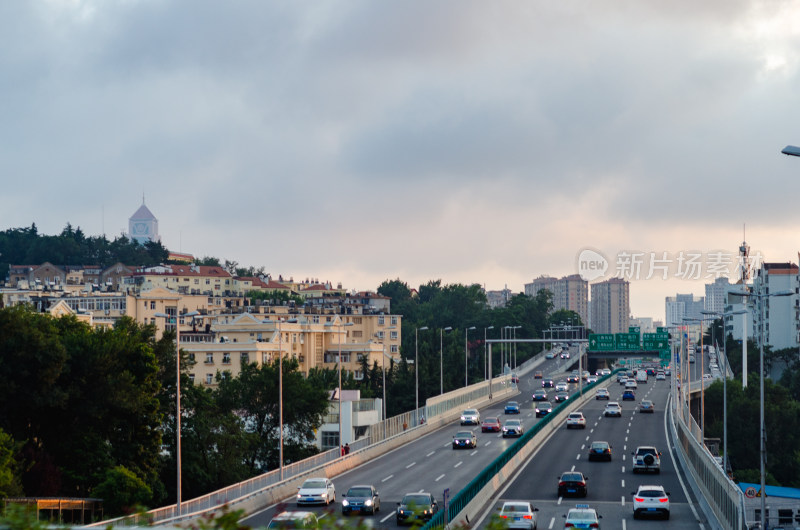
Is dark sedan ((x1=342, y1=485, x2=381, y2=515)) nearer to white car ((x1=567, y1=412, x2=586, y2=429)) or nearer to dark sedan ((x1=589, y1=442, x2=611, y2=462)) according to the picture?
dark sedan ((x1=589, y1=442, x2=611, y2=462))

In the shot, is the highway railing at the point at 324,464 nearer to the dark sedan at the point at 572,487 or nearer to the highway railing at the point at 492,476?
the highway railing at the point at 492,476

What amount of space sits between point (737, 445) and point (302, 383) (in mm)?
50607

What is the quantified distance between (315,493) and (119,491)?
343 inches

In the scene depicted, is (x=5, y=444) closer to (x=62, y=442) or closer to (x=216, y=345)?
(x=62, y=442)

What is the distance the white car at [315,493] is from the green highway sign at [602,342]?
61792 millimetres

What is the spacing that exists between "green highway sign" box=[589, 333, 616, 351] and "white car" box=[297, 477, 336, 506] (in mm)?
61792

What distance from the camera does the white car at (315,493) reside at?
144 ft

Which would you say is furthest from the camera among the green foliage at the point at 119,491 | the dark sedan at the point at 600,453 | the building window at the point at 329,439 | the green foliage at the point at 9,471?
the building window at the point at 329,439

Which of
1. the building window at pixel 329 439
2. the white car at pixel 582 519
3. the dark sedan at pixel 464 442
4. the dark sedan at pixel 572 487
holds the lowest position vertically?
the building window at pixel 329 439

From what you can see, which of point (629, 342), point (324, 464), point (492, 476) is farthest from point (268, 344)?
point (492, 476)

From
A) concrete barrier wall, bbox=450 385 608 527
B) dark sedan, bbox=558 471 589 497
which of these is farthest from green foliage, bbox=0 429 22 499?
dark sedan, bbox=558 471 589 497

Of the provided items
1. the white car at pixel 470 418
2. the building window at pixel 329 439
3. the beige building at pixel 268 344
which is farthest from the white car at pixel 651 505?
the beige building at pixel 268 344

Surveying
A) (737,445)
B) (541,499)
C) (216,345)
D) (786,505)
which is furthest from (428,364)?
(541,499)

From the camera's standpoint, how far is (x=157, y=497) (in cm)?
5588
